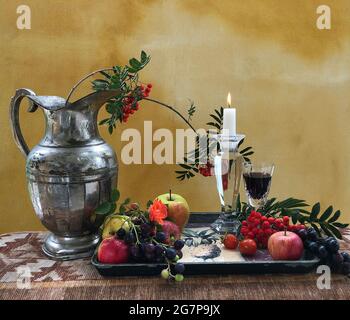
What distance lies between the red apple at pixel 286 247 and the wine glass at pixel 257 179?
0.50 feet

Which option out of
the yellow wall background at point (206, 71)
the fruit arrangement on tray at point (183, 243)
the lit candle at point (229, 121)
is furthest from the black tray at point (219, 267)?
the yellow wall background at point (206, 71)

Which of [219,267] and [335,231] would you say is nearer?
[219,267]

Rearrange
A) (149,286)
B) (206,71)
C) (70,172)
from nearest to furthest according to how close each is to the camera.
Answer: (149,286)
(70,172)
(206,71)

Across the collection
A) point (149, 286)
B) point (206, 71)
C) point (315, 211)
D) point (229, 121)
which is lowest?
point (149, 286)

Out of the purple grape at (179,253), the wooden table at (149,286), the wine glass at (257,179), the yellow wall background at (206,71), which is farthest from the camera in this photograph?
the yellow wall background at (206,71)

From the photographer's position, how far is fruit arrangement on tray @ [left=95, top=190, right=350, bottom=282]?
34.7 inches

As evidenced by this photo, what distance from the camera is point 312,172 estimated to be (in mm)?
1545

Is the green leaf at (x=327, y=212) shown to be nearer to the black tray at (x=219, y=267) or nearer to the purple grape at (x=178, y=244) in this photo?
the black tray at (x=219, y=267)

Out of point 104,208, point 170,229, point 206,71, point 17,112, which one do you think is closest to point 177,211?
point 170,229

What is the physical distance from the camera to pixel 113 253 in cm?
89

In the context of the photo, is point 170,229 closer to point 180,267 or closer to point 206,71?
point 180,267

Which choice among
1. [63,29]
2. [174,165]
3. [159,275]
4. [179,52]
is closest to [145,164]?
[174,165]

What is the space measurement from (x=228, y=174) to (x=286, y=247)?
26 centimetres

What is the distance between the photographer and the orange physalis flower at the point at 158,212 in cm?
96
